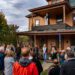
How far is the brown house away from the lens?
1174 inches

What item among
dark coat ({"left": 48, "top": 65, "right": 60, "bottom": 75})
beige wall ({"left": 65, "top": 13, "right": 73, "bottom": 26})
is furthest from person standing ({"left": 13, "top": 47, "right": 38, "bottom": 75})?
beige wall ({"left": 65, "top": 13, "right": 73, "bottom": 26})

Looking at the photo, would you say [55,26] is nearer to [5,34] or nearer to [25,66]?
[5,34]

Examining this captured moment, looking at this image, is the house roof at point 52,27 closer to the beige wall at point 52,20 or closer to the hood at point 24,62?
the beige wall at point 52,20

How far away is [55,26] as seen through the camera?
31469 mm

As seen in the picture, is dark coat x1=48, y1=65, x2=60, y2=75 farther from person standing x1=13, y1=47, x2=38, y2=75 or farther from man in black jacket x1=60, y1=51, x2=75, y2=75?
man in black jacket x1=60, y1=51, x2=75, y2=75

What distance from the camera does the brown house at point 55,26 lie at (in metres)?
29.8

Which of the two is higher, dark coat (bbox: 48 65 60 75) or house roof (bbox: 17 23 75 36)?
house roof (bbox: 17 23 75 36)

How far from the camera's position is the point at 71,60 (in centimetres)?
608

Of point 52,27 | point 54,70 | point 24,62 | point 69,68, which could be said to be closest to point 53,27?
point 52,27

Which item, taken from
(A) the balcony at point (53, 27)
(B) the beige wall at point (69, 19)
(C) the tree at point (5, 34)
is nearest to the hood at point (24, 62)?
(A) the balcony at point (53, 27)

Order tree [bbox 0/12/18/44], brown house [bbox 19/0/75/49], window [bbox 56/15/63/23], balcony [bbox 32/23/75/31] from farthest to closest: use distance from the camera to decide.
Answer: tree [bbox 0/12/18/44]
window [bbox 56/15/63/23]
balcony [bbox 32/23/75/31]
brown house [bbox 19/0/75/49]

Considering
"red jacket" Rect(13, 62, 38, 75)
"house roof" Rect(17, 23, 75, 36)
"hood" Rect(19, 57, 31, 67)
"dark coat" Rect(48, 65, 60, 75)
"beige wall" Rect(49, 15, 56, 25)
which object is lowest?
"dark coat" Rect(48, 65, 60, 75)

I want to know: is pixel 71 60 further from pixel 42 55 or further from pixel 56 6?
pixel 56 6

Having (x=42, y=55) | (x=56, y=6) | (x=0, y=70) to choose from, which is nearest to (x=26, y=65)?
(x=0, y=70)
